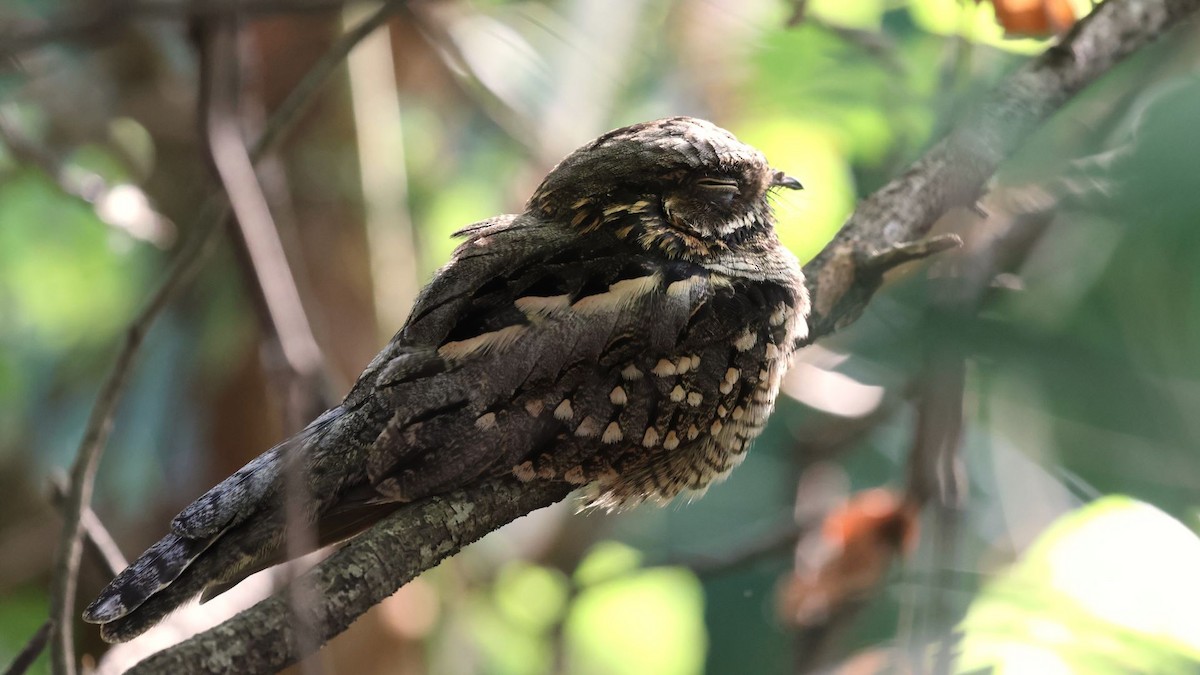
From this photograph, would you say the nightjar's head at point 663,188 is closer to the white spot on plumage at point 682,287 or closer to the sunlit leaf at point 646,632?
the white spot on plumage at point 682,287

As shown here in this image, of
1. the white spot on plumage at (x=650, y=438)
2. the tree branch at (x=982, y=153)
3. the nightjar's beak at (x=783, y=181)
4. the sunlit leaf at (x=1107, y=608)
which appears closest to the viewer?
the sunlit leaf at (x=1107, y=608)

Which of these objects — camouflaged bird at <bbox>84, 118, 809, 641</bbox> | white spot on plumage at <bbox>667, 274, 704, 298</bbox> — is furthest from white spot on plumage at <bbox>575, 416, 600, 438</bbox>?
white spot on plumage at <bbox>667, 274, 704, 298</bbox>

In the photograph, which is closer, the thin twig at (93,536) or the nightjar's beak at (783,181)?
the thin twig at (93,536)

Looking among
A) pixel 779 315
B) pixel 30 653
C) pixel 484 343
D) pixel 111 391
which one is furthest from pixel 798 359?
pixel 30 653

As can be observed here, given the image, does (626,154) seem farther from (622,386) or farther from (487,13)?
(487,13)

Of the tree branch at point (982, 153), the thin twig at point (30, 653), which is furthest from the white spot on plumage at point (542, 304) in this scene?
the thin twig at point (30, 653)

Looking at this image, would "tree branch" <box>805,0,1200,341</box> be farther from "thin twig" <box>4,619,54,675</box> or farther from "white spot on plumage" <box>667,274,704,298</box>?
"thin twig" <box>4,619,54,675</box>
